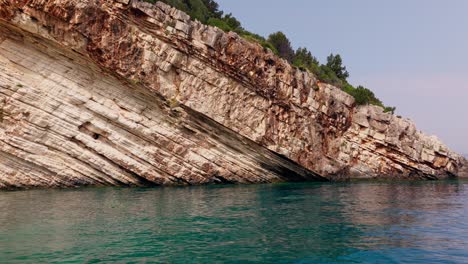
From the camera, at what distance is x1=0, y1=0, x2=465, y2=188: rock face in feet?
96.1

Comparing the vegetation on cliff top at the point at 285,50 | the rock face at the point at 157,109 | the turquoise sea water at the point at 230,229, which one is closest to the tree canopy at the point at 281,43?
the vegetation on cliff top at the point at 285,50

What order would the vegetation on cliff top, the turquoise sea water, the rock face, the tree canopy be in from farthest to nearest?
1. the tree canopy
2. the vegetation on cliff top
3. the rock face
4. the turquoise sea water

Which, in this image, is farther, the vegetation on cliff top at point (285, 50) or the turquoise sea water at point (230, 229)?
the vegetation on cliff top at point (285, 50)

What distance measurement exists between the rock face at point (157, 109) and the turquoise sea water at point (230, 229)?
6.38 m

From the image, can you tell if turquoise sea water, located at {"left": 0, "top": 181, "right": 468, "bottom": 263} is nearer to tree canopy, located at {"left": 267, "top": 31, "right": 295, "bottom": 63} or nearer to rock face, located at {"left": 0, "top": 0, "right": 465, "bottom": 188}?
rock face, located at {"left": 0, "top": 0, "right": 465, "bottom": 188}

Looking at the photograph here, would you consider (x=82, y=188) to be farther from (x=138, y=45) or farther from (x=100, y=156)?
(x=138, y=45)

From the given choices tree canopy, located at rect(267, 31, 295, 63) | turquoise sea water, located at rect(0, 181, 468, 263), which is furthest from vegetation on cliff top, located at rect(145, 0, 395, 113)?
turquoise sea water, located at rect(0, 181, 468, 263)

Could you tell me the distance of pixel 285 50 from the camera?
57125 mm

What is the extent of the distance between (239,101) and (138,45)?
10.6 metres

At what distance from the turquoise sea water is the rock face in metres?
6.38

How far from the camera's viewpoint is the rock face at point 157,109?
96.1 feet

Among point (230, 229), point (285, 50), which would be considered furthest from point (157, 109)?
point (285, 50)

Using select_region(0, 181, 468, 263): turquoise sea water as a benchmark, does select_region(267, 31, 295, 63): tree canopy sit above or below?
above

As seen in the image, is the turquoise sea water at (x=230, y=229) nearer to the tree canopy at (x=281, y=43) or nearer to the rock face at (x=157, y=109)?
the rock face at (x=157, y=109)
